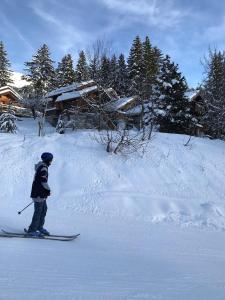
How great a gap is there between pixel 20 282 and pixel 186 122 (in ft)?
85.4

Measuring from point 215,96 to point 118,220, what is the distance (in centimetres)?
2322

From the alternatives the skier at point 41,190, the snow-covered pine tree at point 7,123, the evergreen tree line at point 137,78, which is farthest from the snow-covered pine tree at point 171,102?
the skier at point 41,190

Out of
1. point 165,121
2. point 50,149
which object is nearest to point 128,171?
point 50,149

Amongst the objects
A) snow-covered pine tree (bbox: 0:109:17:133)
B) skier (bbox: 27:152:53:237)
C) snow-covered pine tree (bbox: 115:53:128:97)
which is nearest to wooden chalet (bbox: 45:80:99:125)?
snow-covered pine tree (bbox: 0:109:17:133)

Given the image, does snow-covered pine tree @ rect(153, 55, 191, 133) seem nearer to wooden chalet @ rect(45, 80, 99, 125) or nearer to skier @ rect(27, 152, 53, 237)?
wooden chalet @ rect(45, 80, 99, 125)

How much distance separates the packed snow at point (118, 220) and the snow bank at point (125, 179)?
0.04 metres

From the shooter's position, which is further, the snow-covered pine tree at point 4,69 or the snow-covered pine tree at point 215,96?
the snow-covered pine tree at point 4,69

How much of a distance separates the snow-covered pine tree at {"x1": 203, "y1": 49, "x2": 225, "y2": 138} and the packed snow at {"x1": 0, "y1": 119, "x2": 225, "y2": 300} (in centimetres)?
935

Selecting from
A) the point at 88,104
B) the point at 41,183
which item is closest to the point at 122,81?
the point at 88,104

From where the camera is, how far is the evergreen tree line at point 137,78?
29594 millimetres

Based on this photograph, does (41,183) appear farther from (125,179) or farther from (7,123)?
(7,123)

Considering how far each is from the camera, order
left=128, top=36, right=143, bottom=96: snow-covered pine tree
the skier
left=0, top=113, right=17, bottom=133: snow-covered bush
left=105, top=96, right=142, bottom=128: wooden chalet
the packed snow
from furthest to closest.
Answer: left=128, top=36, right=143, bottom=96: snow-covered pine tree < left=0, top=113, right=17, bottom=133: snow-covered bush < left=105, top=96, right=142, bottom=128: wooden chalet < the skier < the packed snow

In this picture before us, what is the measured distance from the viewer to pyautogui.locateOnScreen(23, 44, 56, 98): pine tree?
163 ft

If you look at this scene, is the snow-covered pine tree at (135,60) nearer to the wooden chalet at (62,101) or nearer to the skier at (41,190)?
the wooden chalet at (62,101)
